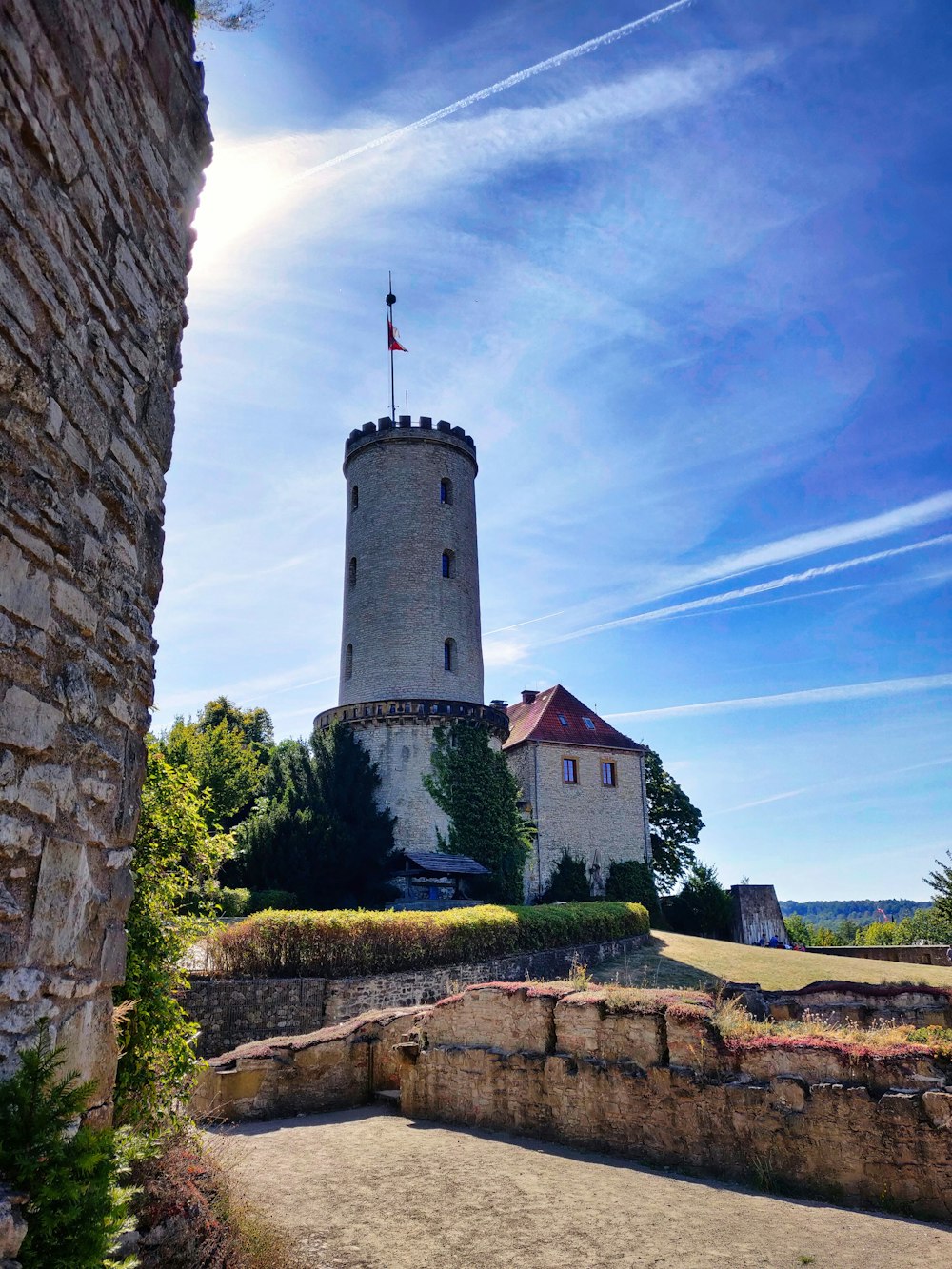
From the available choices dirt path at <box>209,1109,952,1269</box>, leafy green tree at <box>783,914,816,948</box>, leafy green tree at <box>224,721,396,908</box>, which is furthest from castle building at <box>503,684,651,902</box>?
leafy green tree at <box>783,914,816,948</box>

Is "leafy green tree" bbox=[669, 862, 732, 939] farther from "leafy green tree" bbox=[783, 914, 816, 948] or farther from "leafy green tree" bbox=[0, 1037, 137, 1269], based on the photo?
"leafy green tree" bbox=[0, 1037, 137, 1269]

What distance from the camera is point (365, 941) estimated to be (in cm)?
1652

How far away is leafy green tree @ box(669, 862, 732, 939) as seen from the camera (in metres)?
34.6

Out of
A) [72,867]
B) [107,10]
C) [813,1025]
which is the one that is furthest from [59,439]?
[813,1025]

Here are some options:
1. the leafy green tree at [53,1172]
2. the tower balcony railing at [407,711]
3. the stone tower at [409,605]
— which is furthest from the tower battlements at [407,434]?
the leafy green tree at [53,1172]

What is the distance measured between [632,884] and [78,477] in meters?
31.9

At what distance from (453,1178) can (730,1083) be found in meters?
2.67

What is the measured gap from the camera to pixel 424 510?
3080 centimetres

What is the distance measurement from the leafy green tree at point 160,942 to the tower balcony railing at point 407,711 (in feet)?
68.9

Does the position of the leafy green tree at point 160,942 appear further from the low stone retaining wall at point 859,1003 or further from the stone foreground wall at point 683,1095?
the low stone retaining wall at point 859,1003

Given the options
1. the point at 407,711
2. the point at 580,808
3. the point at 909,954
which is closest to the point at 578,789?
the point at 580,808

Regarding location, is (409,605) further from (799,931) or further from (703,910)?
(799,931)

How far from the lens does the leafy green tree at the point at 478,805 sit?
88.8ft

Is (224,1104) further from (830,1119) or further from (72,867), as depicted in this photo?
(72,867)
